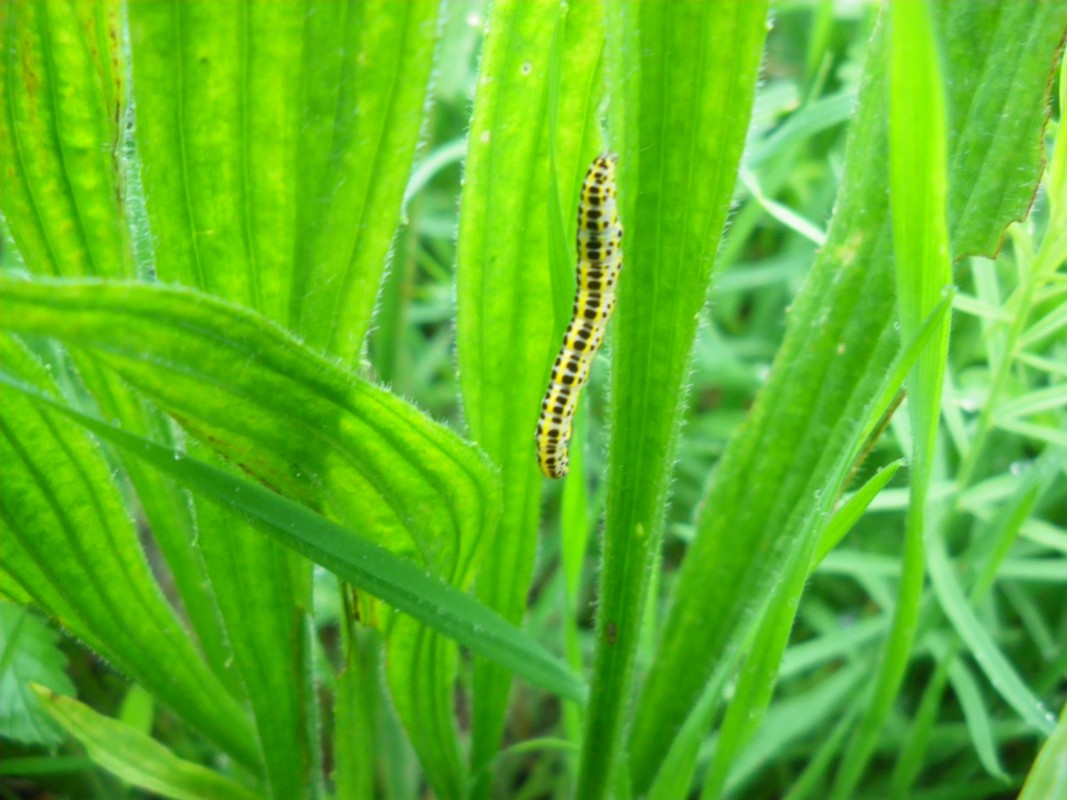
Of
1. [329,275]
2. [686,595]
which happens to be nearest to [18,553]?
[329,275]

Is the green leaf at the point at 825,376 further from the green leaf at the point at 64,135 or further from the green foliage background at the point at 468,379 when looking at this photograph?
the green leaf at the point at 64,135

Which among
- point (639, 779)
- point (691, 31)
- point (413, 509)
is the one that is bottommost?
point (639, 779)

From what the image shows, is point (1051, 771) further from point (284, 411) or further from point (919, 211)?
point (284, 411)

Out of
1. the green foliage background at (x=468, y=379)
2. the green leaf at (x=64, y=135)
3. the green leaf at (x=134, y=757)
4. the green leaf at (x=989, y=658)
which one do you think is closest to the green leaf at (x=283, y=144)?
the green foliage background at (x=468, y=379)

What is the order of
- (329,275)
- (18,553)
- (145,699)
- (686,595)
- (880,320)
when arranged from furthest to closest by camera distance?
(145,699)
(686,595)
(880,320)
(18,553)
(329,275)

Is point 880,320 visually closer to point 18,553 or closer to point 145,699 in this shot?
point 18,553

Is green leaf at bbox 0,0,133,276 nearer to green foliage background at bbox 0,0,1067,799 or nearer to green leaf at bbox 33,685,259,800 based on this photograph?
green foliage background at bbox 0,0,1067,799

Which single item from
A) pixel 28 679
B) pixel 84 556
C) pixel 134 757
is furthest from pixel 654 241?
pixel 28 679
